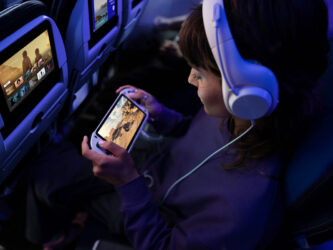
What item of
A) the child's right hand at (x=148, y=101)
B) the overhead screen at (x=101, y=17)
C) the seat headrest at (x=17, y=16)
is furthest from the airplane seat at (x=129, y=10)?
the seat headrest at (x=17, y=16)

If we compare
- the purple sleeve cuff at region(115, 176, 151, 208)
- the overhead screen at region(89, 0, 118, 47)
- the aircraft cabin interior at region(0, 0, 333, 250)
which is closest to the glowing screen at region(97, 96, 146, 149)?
the aircraft cabin interior at region(0, 0, 333, 250)

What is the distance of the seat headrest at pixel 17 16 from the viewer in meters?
0.63

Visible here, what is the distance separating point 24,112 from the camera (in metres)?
0.84

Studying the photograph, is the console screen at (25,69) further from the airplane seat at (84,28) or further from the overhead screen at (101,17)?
the overhead screen at (101,17)

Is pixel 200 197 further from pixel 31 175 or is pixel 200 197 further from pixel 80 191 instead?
pixel 31 175

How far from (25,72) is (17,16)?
6.0 inches

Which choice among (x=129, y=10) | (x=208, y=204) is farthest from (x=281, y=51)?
(x=129, y=10)

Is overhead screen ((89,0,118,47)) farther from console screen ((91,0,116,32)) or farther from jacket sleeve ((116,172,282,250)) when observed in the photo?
jacket sleeve ((116,172,282,250))

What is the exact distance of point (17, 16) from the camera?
664mm

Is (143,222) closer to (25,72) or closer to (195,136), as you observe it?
(195,136)

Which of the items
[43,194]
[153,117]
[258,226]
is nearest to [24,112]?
[43,194]

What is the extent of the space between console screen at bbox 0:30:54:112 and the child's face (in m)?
0.44

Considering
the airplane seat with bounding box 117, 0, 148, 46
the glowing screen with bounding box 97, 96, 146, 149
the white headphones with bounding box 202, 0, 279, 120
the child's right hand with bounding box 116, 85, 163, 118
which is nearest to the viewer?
the white headphones with bounding box 202, 0, 279, 120

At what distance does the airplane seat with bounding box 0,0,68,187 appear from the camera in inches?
25.9
